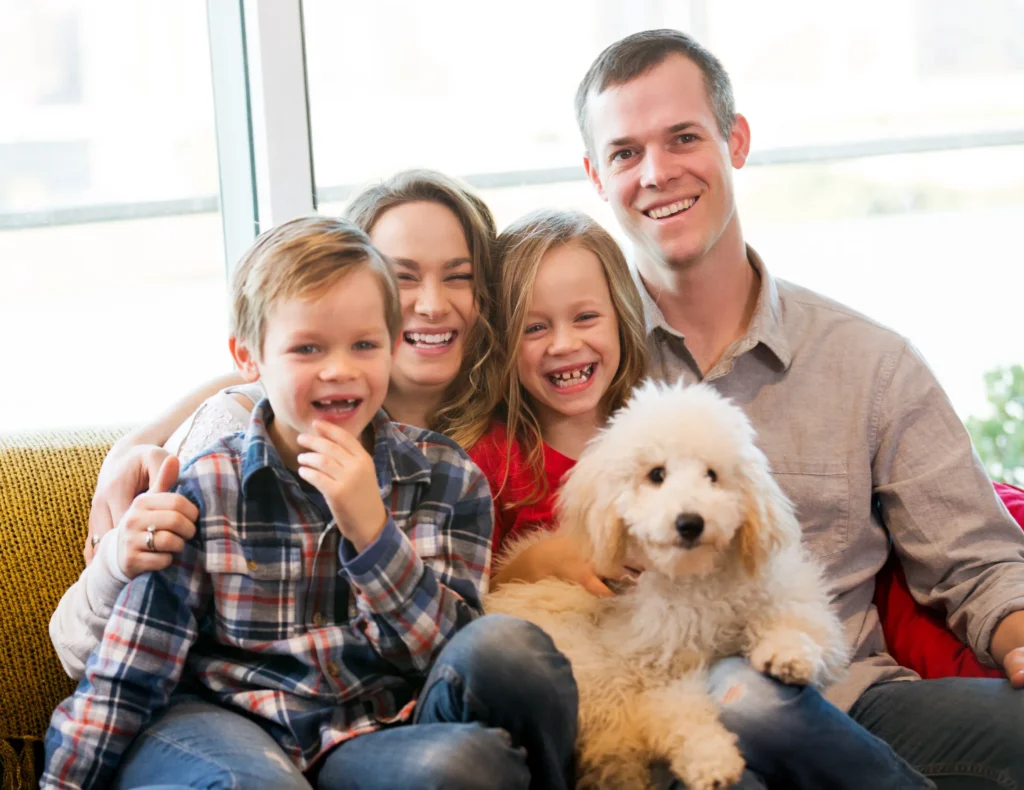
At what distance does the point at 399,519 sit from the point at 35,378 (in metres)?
1.69

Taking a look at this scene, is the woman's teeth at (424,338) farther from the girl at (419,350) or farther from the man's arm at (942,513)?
the man's arm at (942,513)

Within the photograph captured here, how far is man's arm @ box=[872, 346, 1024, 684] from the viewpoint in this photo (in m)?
1.88

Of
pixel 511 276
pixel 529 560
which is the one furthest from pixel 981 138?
pixel 529 560

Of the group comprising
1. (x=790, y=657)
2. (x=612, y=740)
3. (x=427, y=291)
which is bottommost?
(x=612, y=740)

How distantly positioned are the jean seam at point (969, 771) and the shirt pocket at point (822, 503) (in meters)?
0.39

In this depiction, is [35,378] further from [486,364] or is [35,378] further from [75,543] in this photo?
[486,364]

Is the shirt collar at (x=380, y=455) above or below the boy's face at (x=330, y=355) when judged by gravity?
below

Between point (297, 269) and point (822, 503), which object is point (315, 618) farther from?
point (822, 503)

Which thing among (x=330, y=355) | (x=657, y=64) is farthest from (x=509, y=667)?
Result: (x=657, y=64)

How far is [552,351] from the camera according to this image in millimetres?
1981

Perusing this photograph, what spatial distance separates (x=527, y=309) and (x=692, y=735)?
78 centimetres

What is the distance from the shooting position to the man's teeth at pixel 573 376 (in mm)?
1998

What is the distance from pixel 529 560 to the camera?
1.88m

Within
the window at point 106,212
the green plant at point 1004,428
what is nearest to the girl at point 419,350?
the window at point 106,212
